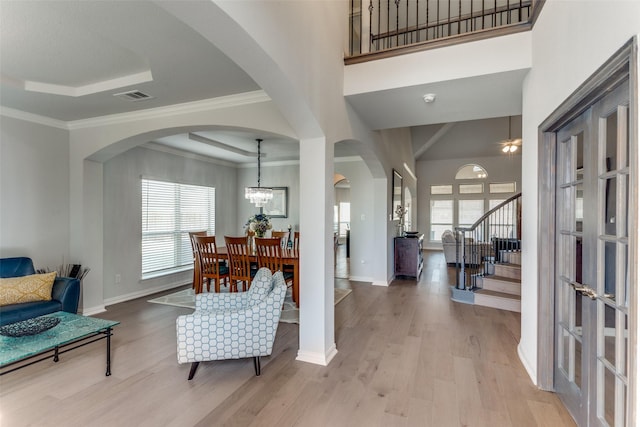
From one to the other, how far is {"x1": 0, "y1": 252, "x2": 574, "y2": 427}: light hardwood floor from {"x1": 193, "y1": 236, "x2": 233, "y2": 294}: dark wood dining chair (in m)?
1.12

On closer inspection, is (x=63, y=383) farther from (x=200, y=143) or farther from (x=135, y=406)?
(x=200, y=143)

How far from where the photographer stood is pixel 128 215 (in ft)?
16.3

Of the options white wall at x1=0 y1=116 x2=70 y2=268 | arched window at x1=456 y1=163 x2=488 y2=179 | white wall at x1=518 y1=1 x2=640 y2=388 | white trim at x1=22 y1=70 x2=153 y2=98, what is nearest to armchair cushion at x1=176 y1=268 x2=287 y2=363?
white wall at x1=518 y1=1 x2=640 y2=388

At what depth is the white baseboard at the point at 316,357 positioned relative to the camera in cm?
279

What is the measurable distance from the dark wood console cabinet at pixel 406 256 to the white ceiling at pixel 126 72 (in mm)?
2791

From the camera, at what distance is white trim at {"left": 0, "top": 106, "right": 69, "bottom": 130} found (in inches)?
142

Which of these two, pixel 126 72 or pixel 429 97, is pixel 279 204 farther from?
pixel 429 97

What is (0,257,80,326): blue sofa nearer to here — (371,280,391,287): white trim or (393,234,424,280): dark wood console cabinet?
(371,280,391,287): white trim

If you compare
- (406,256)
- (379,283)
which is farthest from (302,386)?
(406,256)

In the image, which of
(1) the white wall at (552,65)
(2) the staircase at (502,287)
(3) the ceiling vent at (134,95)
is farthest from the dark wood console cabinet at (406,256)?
(3) the ceiling vent at (134,95)

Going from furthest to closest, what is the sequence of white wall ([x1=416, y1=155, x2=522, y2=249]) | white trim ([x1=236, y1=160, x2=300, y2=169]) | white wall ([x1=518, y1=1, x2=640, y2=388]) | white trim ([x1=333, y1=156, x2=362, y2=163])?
white wall ([x1=416, y1=155, x2=522, y2=249]) < white trim ([x1=236, y1=160, x2=300, y2=169]) < white trim ([x1=333, y1=156, x2=362, y2=163]) < white wall ([x1=518, y1=1, x2=640, y2=388])

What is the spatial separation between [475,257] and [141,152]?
6.11m

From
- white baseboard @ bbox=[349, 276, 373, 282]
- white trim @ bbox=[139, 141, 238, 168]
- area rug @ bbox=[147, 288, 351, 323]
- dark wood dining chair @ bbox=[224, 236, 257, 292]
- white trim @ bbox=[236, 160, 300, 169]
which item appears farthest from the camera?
white trim @ bbox=[236, 160, 300, 169]

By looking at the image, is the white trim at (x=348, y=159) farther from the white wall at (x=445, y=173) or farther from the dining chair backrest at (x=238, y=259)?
the white wall at (x=445, y=173)
